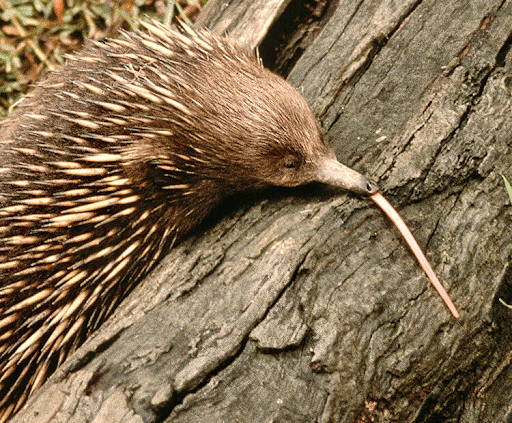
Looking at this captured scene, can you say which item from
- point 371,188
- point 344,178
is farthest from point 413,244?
point 344,178

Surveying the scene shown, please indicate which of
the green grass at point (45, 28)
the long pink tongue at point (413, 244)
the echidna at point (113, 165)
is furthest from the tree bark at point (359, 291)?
the green grass at point (45, 28)

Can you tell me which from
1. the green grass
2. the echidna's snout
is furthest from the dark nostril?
the green grass

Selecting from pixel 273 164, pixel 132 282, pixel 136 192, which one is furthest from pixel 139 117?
pixel 132 282

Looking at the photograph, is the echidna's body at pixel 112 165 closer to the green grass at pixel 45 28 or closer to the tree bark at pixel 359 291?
the tree bark at pixel 359 291

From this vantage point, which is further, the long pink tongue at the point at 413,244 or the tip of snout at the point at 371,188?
the tip of snout at the point at 371,188

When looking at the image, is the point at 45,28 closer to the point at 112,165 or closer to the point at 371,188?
the point at 112,165
